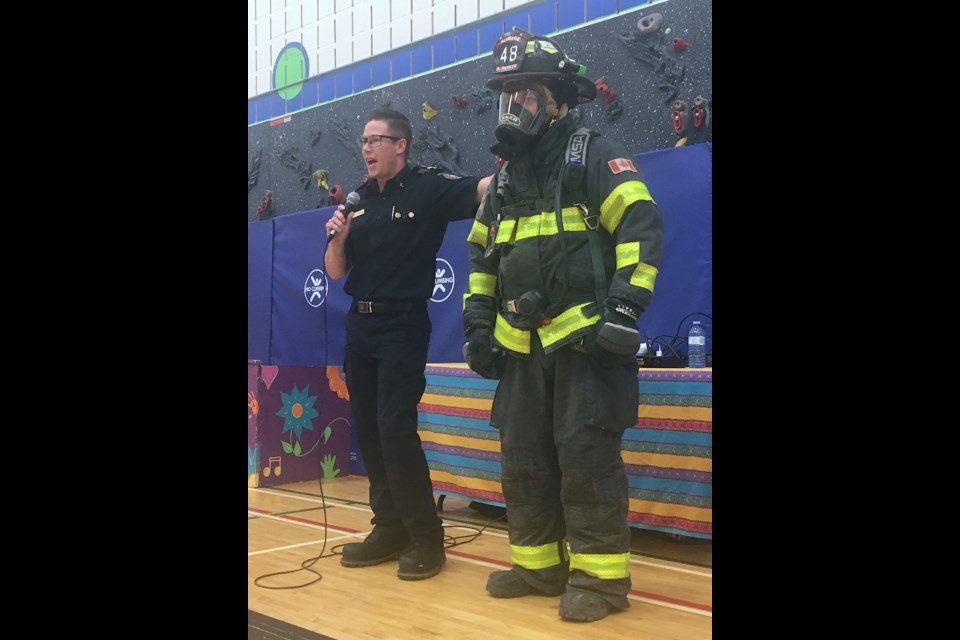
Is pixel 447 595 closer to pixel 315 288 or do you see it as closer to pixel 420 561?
pixel 420 561

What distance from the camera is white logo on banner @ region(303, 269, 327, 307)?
5.61 meters

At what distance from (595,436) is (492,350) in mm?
508

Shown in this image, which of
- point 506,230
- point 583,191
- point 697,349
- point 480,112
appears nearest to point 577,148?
point 583,191

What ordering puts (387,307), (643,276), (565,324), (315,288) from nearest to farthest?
(643,276), (565,324), (387,307), (315,288)

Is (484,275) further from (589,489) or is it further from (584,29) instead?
(584,29)

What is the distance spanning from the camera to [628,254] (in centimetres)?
258

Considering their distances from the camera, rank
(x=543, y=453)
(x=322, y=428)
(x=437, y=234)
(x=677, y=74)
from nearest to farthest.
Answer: (x=543, y=453) → (x=437, y=234) → (x=677, y=74) → (x=322, y=428)

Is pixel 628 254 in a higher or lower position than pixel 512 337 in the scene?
higher

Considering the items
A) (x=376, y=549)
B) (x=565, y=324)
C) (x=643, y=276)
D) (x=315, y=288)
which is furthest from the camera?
(x=315, y=288)

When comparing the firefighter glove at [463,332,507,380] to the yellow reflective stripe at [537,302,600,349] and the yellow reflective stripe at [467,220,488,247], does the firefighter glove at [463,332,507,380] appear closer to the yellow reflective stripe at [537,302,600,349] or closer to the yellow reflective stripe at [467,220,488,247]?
the yellow reflective stripe at [537,302,600,349]

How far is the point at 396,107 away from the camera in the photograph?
4.89m

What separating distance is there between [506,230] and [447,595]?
4.11ft

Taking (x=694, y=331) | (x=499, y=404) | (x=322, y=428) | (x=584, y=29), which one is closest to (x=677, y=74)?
(x=584, y=29)

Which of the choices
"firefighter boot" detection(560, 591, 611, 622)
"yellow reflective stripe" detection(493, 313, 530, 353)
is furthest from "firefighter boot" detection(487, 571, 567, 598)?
"yellow reflective stripe" detection(493, 313, 530, 353)
